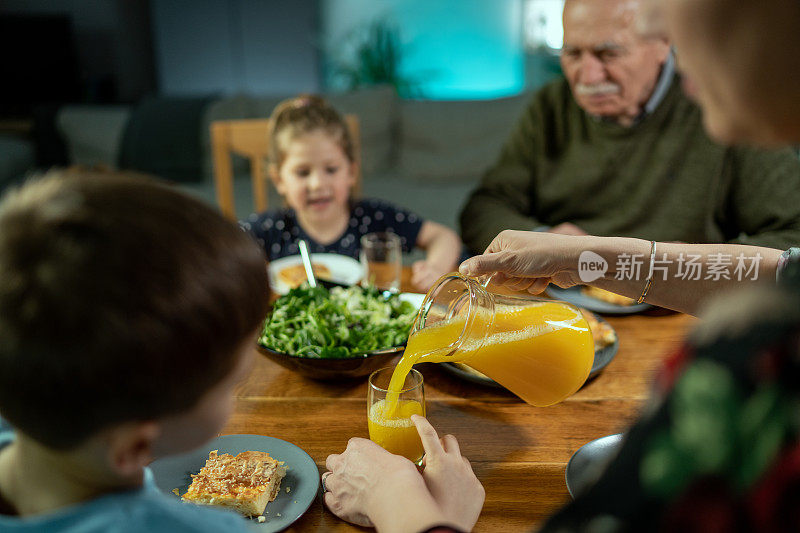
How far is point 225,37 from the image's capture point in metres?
5.61

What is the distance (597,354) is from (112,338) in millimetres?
940

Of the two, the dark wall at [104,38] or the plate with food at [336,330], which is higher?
the dark wall at [104,38]

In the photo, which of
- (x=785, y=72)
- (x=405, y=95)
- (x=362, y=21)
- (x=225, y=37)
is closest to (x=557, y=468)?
(x=785, y=72)

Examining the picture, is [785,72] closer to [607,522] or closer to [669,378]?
[669,378]

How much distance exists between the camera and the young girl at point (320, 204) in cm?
216

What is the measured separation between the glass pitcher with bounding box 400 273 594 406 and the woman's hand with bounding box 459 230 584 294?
0.26 ft

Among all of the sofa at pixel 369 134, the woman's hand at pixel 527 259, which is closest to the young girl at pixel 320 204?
the woman's hand at pixel 527 259

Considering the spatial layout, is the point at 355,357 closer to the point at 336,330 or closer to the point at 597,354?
the point at 336,330

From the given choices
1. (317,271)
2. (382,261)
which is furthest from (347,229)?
(382,261)

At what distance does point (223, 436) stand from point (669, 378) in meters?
0.74

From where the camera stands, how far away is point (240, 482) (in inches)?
33.7

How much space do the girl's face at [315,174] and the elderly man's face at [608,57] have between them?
2.69 feet

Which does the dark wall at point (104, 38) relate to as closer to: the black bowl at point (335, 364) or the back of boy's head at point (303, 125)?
the back of boy's head at point (303, 125)

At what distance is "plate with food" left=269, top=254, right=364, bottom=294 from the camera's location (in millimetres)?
1636
